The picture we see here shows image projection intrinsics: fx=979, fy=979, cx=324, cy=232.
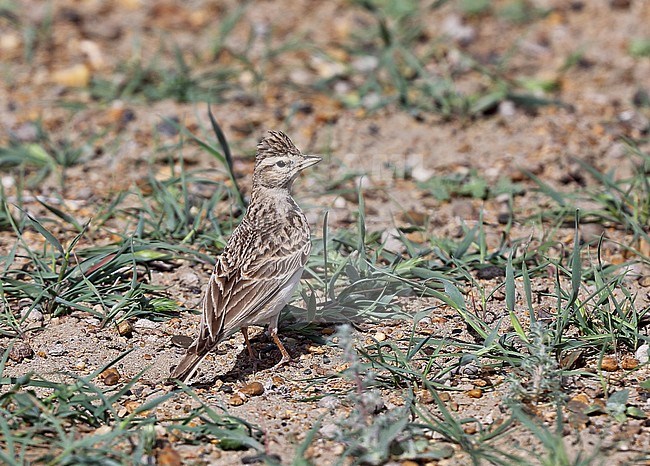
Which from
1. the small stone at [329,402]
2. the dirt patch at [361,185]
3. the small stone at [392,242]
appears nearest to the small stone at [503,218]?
the dirt patch at [361,185]

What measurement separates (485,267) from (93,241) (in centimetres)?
264

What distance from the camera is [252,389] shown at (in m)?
5.05

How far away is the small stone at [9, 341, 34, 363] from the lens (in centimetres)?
528

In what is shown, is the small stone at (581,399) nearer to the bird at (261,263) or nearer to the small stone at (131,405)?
the bird at (261,263)

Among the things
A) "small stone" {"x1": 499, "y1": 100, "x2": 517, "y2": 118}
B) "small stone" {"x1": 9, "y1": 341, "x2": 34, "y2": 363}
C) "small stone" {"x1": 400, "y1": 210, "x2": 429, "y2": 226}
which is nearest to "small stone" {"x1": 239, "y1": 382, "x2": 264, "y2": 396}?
"small stone" {"x1": 9, "y1": 341, "x2": 34, "y2": 363}

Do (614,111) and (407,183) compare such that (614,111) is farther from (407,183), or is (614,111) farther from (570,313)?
(570,313)

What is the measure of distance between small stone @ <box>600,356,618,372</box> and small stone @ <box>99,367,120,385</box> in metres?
2.51

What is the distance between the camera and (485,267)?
6.23 metres

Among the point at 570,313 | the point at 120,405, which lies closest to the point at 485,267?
the point at 570,313

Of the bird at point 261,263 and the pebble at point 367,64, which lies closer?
the bird at point 261,263

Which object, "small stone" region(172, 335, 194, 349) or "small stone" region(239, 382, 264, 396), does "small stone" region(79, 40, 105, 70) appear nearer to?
"small stone" region(172, 335, 194, 349)

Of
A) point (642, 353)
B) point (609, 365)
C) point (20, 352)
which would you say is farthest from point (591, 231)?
point (20, 352)

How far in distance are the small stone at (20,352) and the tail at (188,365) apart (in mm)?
903

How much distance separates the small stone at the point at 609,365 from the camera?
509 cm
